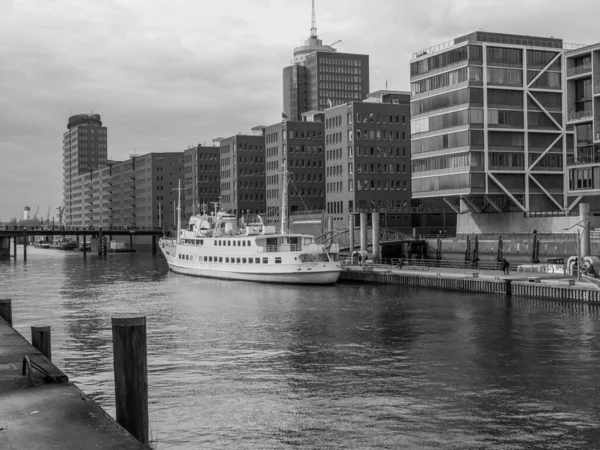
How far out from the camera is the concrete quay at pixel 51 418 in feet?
54.2

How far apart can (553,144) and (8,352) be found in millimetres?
97062

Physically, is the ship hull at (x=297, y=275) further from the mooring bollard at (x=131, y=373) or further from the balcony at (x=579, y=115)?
the mooring bollard at (x=131, y=373)

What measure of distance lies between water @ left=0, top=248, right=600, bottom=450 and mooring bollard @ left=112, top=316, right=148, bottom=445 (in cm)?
700

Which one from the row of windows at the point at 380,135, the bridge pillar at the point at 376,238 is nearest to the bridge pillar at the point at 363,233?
the bridge pillar at the point at 376,238

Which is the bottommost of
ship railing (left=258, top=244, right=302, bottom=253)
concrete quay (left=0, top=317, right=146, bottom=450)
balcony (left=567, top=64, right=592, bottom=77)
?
concrete quay (left=0, top=317, right=146, bottom=450)

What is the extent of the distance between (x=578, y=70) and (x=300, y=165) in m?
92.9

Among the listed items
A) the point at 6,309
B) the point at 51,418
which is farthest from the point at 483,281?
the point at 51,418

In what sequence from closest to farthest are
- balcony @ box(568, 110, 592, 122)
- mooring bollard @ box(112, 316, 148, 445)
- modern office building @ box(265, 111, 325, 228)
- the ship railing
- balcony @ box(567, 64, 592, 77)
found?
1. mooring bollard @ box(112, 316, 148, 445)
2. the ship railing
3. balcony @ box(568, 110, 592, 122)
4. balcony @ box(567, 64, 592, 77)
5. modern office building @ box(265, 111, 325, 228)

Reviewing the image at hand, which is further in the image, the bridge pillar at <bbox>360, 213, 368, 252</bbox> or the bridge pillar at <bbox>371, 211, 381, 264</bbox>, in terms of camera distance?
the bridge pillar at <bbox>360, 213, 368, 252</bbox>

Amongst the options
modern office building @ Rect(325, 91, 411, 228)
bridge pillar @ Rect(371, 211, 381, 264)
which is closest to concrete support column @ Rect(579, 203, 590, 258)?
bridge pillar @ Rect(371, 211, 381, 264)

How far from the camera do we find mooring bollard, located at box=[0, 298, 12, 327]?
32759 millimetres

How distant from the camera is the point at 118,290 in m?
84.0

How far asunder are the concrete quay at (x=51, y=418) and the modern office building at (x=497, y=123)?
298 ft

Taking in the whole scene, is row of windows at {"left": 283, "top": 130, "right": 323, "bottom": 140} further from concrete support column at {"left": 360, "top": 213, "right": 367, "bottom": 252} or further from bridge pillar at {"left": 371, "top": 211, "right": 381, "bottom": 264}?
bridge pillar at {"left": 371, "top": 211, "right": 381, "bottom": 264}
